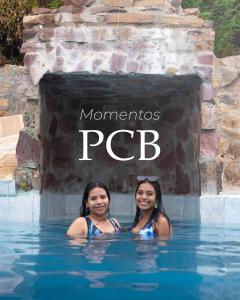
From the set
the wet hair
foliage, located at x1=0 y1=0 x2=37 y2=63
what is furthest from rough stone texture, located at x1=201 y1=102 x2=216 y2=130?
foliage, located at x1=0 y1=0 x2=37 y2=63

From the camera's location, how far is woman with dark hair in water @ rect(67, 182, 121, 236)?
6164mm

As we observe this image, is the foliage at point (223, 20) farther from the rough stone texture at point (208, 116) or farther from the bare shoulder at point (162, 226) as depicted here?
the bare shoulder at point (162, 226)

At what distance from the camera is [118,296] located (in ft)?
11.0

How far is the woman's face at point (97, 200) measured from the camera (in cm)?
614

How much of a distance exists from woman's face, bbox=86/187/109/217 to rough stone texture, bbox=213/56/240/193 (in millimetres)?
5681

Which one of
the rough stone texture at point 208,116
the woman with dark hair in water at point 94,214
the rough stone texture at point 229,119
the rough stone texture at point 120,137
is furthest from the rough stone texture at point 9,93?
the woman with dark hair in water at point 94,214

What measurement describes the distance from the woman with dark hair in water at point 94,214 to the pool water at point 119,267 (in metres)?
0.15

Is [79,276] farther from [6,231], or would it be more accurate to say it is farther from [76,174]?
[76,174]

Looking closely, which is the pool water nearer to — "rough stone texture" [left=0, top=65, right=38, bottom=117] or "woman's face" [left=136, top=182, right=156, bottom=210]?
"woman's face" [left=136, top=182, right=156, bottom=210]

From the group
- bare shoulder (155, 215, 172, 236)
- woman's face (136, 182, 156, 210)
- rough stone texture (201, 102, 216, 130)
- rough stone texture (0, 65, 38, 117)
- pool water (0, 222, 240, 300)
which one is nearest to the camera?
pool water (0, 222, 240, 300)

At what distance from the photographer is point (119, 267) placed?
4.29 meters

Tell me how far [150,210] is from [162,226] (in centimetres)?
21

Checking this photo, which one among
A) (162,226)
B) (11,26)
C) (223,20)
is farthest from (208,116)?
(223,20)

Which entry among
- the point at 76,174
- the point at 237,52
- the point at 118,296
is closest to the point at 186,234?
the point at 118,296
